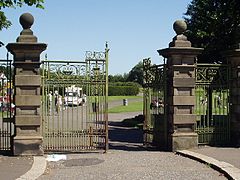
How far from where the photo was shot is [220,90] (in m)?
13.9

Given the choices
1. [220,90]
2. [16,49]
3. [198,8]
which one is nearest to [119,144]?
[220,90]

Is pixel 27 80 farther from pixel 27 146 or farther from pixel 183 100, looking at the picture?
pixel 183 100

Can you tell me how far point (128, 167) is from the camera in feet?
34.2

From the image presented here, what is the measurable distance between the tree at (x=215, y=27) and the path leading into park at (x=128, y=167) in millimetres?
8177

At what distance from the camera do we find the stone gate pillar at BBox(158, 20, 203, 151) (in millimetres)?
12938

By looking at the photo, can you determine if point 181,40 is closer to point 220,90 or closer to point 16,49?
point 220,90

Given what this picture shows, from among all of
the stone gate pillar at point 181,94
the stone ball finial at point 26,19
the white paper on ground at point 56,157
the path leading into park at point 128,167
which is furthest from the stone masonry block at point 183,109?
the stone ball finial at point 26,19

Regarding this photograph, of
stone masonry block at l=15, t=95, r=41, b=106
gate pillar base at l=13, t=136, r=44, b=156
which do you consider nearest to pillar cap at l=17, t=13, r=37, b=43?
stone masonry block at l=15, t=95, r=41, b=106

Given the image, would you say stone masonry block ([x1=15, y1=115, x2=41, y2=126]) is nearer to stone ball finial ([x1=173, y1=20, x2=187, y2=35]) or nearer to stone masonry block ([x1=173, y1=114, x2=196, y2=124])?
stone masonry block ([x1=173, y1=114, x2=196, y2=124])

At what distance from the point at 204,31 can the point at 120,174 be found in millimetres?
12466

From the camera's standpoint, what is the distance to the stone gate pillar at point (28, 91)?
12016 mm

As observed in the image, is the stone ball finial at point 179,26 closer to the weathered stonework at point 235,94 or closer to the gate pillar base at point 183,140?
the weathered stonework at point 235,94

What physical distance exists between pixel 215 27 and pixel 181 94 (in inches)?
314

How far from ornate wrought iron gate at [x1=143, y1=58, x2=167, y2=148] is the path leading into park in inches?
31.3
